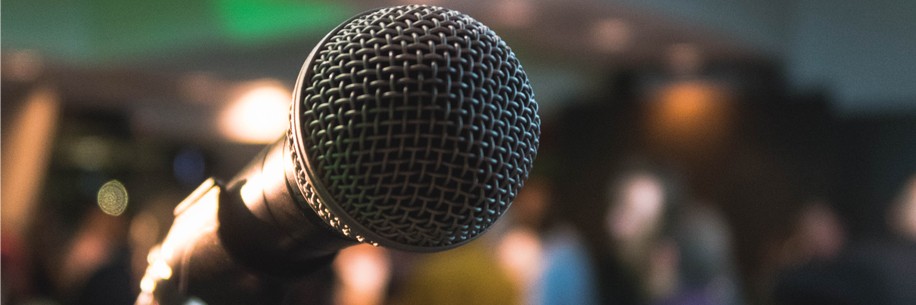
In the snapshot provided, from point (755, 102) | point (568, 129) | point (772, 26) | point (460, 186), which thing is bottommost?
point (568, 129)

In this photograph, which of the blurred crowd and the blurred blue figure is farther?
the blurred blue figure

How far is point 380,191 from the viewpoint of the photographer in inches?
26.1

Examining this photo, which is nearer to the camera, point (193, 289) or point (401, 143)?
point (401, 143)

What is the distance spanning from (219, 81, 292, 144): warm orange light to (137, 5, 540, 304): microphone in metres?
7.18

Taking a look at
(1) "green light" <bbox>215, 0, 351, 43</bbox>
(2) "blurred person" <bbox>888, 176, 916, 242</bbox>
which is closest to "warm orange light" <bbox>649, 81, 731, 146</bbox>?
(2) "blurred person" <bbox>888, 176, 916, 242</bbox>

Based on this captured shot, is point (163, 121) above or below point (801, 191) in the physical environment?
below

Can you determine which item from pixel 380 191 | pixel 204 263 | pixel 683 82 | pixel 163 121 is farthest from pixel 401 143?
pixel 163 121

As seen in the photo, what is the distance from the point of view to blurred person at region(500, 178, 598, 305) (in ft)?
14.3

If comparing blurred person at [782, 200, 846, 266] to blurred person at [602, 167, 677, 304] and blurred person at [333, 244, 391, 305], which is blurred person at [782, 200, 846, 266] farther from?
blurred person at [333, 244, 391, 305]

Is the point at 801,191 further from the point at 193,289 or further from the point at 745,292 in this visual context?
the point at 193,289

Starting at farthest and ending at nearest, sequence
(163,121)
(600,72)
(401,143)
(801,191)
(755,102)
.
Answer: (163,121) < (600,72) < (755,102) < (801,191) < (401,143)

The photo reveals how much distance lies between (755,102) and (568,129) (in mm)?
1672

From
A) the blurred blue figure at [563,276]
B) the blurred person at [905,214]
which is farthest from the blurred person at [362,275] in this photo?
the blurred person at [905,214]

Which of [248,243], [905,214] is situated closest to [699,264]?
[905,214]
